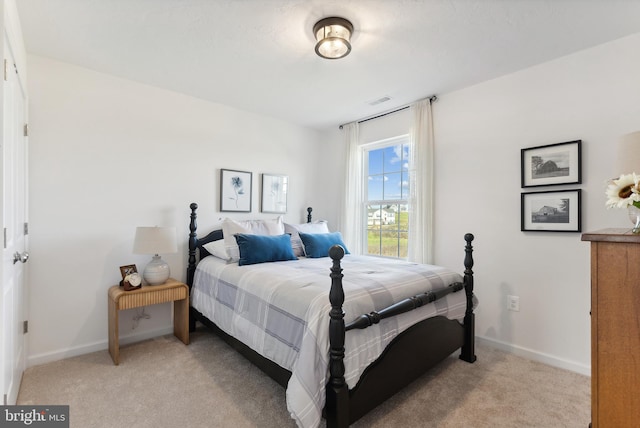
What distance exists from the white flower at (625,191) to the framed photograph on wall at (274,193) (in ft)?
10.6

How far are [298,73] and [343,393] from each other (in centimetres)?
247

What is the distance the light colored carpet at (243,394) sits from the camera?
5.70 feet

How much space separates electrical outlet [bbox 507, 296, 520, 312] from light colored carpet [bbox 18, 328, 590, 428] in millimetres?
402

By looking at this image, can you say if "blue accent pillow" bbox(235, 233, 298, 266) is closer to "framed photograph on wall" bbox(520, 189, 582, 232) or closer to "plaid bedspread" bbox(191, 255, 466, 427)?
"plaid bedspread" bbox(191, 255, 466, 427)

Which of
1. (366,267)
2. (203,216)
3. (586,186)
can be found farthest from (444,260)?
(203,216)

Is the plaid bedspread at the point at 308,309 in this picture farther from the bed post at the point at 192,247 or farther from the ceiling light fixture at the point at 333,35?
the ceiling light fixture at the point at 333,35

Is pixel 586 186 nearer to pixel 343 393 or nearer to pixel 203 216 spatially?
pixel 343 393

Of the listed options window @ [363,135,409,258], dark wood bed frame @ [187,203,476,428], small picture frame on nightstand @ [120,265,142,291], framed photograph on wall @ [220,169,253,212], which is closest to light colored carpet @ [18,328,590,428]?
dark wood bed frame @ [187,203,476,428]

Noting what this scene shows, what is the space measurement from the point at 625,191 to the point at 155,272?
10.1ft

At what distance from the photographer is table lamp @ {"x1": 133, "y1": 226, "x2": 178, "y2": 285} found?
2518 mm

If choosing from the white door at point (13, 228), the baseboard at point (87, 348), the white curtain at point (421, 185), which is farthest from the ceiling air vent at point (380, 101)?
the baseboard at point (87, 348)

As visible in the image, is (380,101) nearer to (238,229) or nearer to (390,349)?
(238,229)

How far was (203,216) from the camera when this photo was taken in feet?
10.8

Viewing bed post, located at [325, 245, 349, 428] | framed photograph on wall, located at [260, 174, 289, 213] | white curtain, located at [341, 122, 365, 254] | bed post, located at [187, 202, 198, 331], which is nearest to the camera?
bed post, located at [325, 245, 349, 428]
